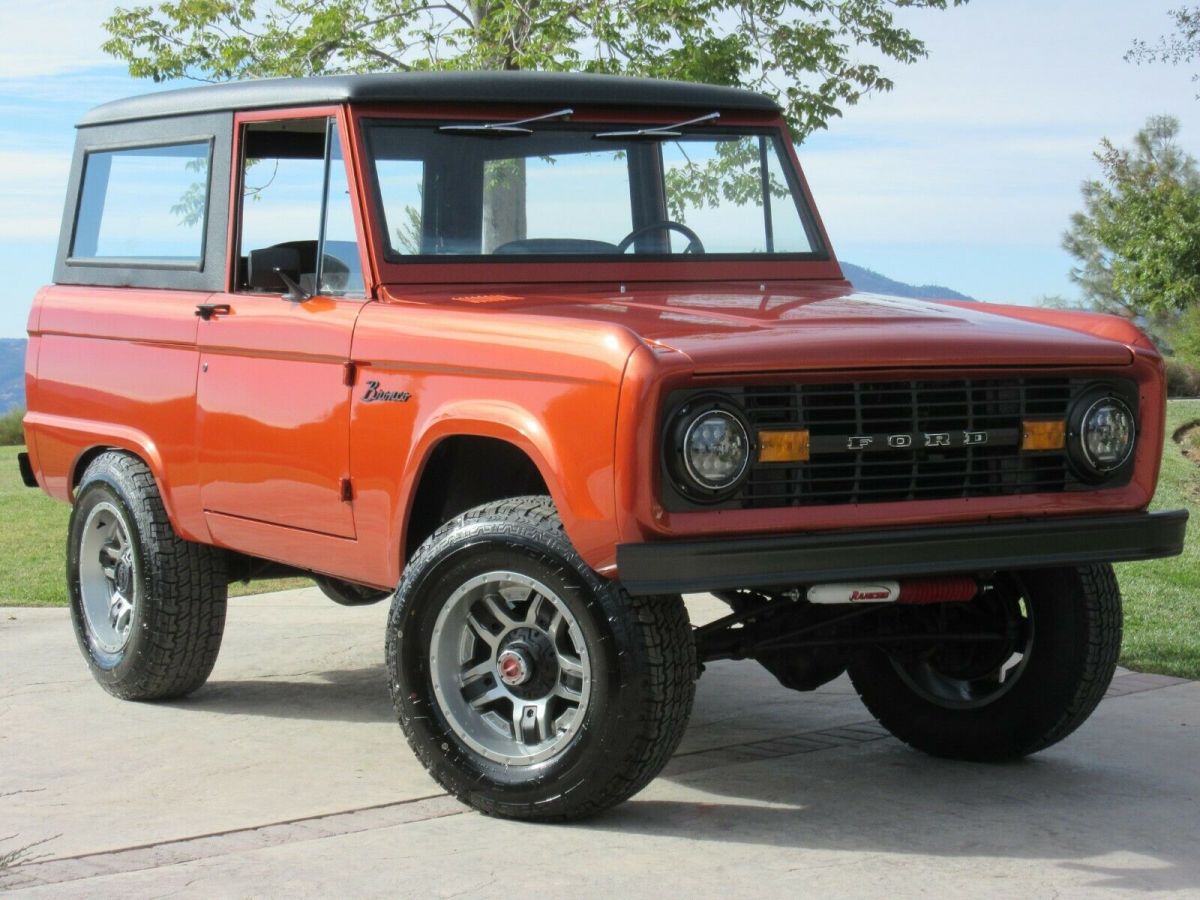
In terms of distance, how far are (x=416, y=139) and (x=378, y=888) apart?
2.60m

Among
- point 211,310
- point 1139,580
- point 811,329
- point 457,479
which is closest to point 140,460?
point 211,310

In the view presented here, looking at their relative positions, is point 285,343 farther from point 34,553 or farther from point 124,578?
point 34,553

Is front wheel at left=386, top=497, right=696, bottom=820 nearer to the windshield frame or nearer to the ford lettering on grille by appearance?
the ford lettering on grille

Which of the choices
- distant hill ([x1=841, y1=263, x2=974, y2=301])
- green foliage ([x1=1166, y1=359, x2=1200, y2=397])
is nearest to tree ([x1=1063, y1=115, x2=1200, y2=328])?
green foliage ([x1=1166, y1=359, x2=1200, y2=397])

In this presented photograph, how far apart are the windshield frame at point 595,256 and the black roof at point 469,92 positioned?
1.8 inches

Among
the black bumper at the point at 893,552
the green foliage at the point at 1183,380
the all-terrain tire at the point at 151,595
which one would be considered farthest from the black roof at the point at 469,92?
the green foliage at the point at 1183,380

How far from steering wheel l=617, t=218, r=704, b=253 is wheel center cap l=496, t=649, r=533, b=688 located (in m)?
1.78

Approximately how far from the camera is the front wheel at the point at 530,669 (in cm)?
459

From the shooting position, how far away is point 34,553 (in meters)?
12.6

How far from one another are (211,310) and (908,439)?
2.64 metres

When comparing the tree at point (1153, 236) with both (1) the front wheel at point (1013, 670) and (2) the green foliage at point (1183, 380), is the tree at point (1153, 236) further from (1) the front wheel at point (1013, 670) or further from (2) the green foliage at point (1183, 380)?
(1) the front wheel at point (1013, 670)

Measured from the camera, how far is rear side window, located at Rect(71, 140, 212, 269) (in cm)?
661

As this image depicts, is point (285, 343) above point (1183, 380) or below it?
below

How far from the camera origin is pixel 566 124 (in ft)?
19.9
